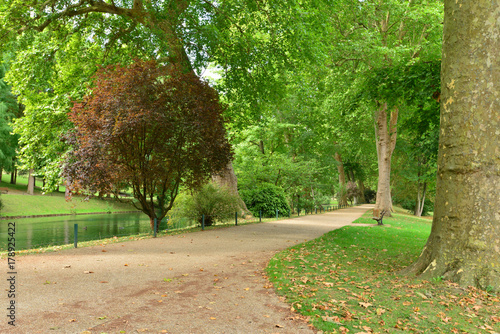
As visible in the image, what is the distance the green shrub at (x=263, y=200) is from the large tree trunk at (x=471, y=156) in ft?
52.4

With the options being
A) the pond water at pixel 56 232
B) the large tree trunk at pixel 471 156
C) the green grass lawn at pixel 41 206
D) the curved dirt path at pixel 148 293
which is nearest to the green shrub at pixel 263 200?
the pond water at pixel 56 232

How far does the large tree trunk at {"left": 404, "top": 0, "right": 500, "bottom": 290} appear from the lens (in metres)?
5.97

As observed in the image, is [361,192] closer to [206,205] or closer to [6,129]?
[206,205]

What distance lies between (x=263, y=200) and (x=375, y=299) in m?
16.9

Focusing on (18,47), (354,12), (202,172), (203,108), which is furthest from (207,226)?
(354,12)

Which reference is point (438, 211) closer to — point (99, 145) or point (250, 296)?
point (250, 296)

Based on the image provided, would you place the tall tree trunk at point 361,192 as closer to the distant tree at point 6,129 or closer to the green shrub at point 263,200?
the green shrub at point 263,200

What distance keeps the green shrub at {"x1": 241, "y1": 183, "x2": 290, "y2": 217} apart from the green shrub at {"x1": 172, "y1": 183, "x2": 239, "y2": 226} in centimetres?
554

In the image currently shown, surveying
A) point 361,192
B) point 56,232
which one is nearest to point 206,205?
point 56,232

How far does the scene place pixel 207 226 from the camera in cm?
1623

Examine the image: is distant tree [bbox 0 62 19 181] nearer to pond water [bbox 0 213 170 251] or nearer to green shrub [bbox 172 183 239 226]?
pond water [bbox 0 213 170 251]

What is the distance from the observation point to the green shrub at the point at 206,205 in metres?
15.7

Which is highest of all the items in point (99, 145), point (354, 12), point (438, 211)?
point (354, 12)

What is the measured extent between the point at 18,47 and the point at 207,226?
39.9 ft
